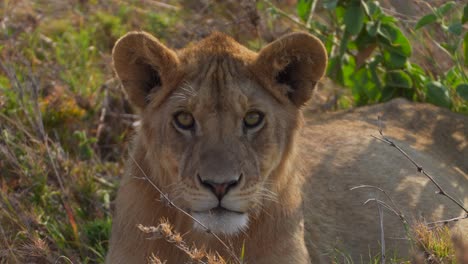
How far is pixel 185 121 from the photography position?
13.2 ft

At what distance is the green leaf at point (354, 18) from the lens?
6082mm

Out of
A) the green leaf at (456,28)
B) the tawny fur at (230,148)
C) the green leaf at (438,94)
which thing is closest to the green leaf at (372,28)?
the green leaf at (438,94)

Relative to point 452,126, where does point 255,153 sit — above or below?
above

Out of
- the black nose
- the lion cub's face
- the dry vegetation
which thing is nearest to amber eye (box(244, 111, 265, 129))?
the lion cub's face

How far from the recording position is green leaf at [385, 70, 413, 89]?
6.41 metres

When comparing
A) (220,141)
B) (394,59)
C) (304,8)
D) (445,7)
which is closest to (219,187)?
(220,141)

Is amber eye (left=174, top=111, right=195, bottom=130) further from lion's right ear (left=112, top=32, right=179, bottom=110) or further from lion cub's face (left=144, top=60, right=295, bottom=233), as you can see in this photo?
lion's right ear (left=112, top=32, right=179, bottom=110)

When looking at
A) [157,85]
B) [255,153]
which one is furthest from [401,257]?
[157,85]

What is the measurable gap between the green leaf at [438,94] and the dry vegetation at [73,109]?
0.54 m

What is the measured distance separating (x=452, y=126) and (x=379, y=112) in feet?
1.75

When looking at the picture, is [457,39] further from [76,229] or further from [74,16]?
[74,16]

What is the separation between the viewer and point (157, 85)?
4.31 m

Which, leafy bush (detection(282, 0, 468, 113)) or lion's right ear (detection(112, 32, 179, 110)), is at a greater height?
lion's right ear (detection(112, 32, 179, 110))

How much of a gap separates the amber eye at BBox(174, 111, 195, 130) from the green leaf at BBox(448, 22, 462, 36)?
2.29 metres
